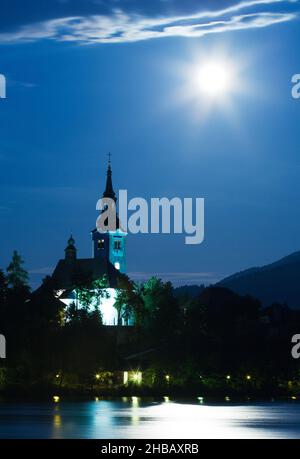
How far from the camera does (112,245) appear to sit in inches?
7229

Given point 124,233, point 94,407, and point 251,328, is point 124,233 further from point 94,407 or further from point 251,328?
point 94,407

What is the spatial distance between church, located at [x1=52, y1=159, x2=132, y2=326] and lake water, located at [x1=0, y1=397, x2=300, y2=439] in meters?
43.1

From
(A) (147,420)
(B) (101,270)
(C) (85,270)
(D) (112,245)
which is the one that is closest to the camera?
(A) (147,420)

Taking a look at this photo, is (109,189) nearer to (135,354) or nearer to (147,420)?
(135,354)

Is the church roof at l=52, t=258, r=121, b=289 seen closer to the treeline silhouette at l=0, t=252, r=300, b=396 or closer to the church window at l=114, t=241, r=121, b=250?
the church window at l=114, t=241, r=121, b=250

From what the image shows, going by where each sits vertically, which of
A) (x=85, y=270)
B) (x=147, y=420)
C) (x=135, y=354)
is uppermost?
(x=85, y=270)

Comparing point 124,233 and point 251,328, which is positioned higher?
point 124,233

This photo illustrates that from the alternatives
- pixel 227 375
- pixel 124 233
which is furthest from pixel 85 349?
pixel 124 233

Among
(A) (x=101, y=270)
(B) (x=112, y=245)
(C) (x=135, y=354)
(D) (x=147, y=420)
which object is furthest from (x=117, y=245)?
(D) (x=147, y=420)

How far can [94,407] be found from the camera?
99500mm

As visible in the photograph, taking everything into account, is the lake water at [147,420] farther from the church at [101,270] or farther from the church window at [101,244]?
the church window at [101,244]

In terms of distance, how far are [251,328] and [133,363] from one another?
1422cm

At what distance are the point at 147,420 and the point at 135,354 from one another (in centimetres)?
4265
